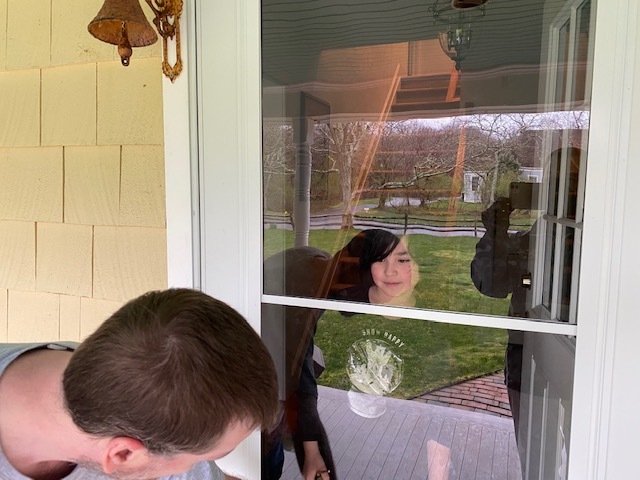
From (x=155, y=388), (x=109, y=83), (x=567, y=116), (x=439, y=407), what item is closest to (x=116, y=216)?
(x=109, y=83)

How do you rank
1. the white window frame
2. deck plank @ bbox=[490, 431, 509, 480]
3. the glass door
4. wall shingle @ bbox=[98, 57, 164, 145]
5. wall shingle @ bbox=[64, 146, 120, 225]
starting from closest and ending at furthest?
the white window frame < the glass door < deck plank @ bbox=[490, 431, 509, 480] < wall shingle @ bbox=[98, 57, 164, 145] < wall shingle @ bbox=[64, 146, 120, 225]

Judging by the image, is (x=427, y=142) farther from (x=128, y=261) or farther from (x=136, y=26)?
(x=128, y=261)

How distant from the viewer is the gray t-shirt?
27.8 inches

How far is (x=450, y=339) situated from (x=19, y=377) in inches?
35.7

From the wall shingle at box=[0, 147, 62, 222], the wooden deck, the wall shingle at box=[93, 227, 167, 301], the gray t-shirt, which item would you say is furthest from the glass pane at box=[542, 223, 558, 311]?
the wall shingle at box=[0, 147, 62, 222]

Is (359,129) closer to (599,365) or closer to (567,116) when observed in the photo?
(567,116)

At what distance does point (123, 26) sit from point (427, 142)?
79 centimetres

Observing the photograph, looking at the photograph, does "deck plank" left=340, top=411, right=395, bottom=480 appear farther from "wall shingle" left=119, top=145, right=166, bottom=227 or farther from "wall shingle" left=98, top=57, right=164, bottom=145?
"wall shingle" left=98, top=57, right=164, bottom=145

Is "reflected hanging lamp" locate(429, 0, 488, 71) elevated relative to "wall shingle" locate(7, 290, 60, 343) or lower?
elevated

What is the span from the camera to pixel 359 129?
3.70ft

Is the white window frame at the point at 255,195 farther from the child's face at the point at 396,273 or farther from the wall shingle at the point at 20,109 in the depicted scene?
the wall shingle at the point at 20,109

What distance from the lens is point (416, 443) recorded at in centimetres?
116

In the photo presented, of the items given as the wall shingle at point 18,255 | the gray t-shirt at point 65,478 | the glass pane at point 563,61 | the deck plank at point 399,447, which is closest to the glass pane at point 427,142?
the glass pane at point 563,61

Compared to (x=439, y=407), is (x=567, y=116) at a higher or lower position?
higher
